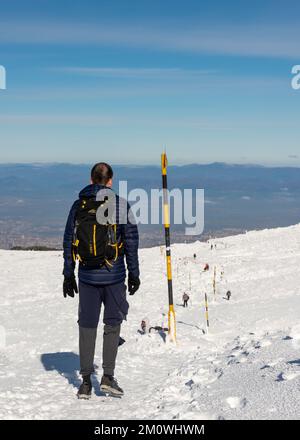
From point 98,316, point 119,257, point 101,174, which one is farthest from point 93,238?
point 98,316

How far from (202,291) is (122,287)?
13.6m

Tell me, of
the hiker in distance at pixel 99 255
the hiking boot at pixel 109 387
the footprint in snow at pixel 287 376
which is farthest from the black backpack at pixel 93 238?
the footprint in snow at pixel 287 376

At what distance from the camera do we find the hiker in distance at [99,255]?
597cm

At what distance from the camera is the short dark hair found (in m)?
6.05

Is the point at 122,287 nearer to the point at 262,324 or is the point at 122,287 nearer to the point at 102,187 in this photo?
the point at 102,187

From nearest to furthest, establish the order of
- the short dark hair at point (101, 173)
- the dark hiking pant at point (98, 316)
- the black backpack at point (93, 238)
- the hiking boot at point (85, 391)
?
the black backpack at point (93, 238) → the short dark hair at point (101, 173) → the dark hiking pant at point (98, 316) → the hiking boot at point (85, 391)

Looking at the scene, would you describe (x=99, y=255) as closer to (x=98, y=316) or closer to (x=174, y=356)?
(x=98, y=316)

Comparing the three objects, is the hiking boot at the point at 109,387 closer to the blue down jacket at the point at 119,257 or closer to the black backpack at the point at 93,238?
the blue down jacket at the point at 119,257

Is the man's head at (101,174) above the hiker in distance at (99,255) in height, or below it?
above

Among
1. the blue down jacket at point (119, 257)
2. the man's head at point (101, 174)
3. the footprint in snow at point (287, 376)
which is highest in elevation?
the man's head at point (101, 174)

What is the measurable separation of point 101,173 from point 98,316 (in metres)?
1.81

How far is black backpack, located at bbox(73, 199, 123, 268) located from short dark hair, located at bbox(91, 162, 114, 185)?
262 millimetres

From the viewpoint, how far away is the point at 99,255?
19.5ft

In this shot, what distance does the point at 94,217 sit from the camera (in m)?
5.96
